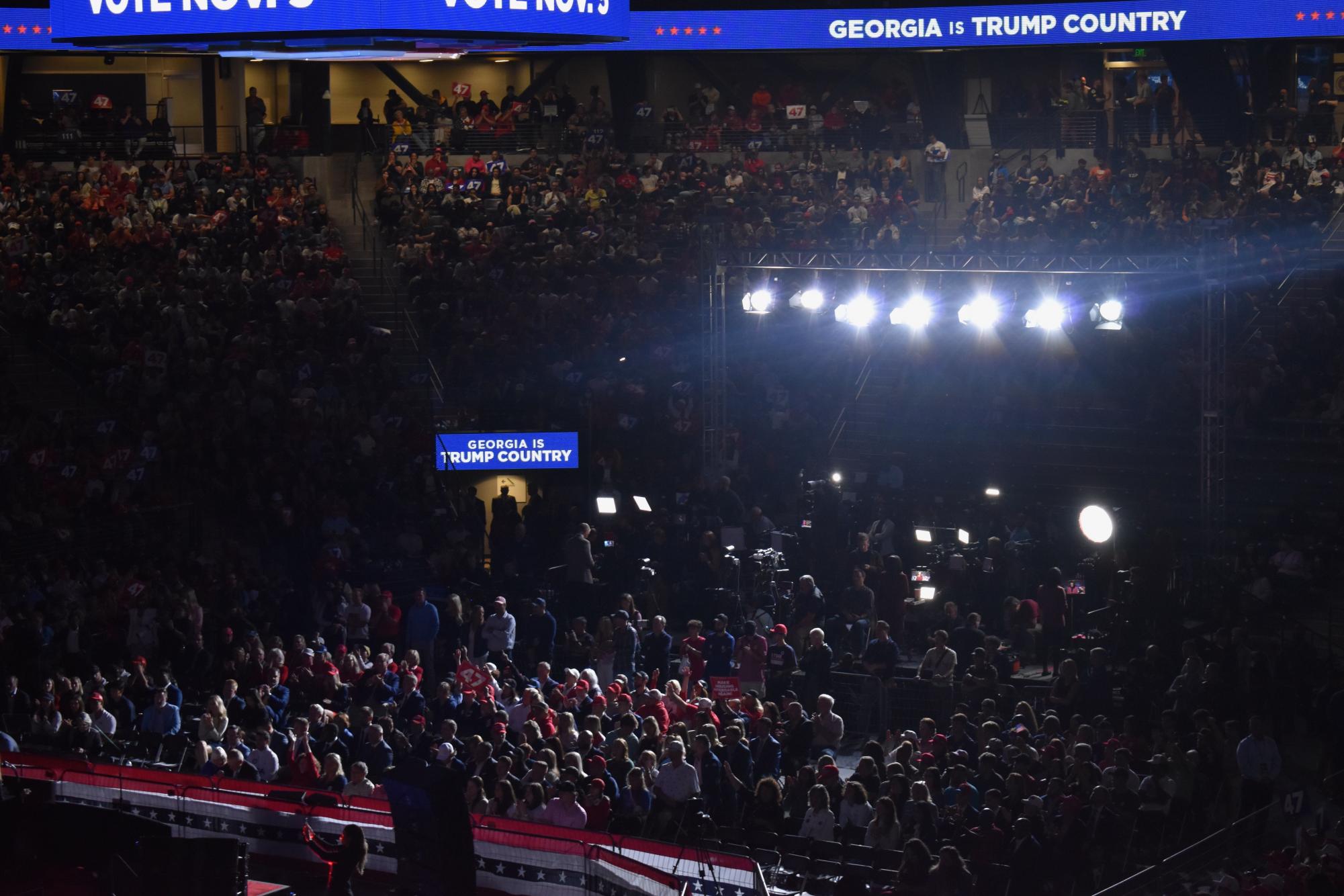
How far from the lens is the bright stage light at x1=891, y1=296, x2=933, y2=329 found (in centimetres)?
2309

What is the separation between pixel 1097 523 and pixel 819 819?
25.1 ft

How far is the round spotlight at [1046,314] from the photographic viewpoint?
22.7 m

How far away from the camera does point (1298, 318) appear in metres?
23.5

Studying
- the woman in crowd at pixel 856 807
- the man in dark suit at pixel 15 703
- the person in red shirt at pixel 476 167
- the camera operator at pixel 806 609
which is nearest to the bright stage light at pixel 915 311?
the camera operator at pixel 806 609

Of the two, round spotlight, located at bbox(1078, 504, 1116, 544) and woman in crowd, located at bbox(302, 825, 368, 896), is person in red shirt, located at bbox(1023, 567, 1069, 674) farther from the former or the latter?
woman in crowd, located at bbox(302, 825, 368, 896)

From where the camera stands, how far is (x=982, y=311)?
22703mm

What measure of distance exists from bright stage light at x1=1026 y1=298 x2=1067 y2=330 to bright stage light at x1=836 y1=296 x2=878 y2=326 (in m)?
2.10

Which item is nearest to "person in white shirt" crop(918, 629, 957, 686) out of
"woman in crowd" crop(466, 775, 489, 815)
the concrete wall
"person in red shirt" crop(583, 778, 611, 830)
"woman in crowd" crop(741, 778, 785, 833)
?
"woman in crowd" crop(741, 778, 785, 833)

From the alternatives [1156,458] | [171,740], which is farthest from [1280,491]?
[171,740]

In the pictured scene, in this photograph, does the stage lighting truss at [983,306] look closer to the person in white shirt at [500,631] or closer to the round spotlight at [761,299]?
the round spotlight at [761,299]

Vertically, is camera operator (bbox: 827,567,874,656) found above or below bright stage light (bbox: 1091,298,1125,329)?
below

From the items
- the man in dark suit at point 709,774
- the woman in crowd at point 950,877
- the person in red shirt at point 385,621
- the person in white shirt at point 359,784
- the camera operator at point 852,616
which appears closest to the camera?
the woman in crowd at point 950,877

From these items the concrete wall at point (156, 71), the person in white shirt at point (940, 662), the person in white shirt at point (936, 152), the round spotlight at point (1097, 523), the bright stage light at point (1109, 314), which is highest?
the concrete wall at point (156, 71)

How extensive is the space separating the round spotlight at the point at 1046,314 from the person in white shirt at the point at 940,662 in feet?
23.0
